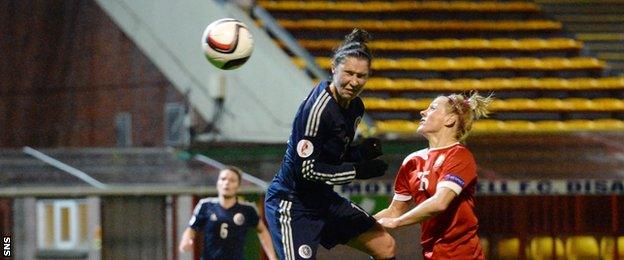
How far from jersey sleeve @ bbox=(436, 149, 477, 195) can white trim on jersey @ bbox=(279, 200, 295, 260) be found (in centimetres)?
76

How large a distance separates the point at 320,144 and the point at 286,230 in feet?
1.57

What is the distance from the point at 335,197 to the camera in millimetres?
6652

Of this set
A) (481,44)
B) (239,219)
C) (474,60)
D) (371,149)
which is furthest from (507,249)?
(371,149)

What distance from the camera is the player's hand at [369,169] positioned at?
645cm

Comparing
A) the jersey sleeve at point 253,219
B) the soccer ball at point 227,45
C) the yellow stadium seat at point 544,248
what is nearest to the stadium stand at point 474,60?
the yellow stadium seat at point 544,248

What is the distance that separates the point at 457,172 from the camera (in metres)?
6.29

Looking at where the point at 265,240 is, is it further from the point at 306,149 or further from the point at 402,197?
the point at 306,149

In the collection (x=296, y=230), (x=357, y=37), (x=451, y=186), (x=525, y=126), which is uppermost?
(x=525, y=126)

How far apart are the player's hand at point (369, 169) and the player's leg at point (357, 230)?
0.76 ft

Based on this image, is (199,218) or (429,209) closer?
(429,209)

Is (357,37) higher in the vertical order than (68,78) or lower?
lower

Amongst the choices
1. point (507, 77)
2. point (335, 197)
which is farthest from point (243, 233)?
point (507, 77)

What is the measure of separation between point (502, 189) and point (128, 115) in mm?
4491

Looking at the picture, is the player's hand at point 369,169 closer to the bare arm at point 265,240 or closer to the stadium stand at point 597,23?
the bare arm at point 265,240
